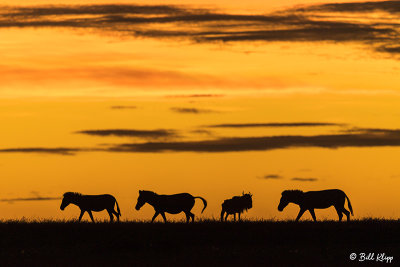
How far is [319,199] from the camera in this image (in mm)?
43344

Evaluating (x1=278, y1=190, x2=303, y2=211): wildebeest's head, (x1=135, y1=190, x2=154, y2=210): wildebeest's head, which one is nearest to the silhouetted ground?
(x1=135, y1=190, x2=154, y2=210): wildebeest's head

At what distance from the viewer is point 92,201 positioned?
4381 cm

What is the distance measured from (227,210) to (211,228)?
8285 millimetres

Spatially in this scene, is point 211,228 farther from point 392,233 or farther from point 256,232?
point 392,233

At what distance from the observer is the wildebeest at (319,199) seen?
43.2 metres

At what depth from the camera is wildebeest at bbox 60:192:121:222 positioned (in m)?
43.7

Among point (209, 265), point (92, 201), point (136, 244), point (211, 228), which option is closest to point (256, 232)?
point (211, 228)

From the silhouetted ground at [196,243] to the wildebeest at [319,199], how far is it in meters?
3.81

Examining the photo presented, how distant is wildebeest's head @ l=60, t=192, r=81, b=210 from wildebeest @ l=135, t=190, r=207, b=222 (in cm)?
258

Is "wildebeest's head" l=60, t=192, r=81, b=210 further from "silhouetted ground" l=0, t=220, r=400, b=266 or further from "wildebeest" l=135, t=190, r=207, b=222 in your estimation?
"silhouetted ground" l=0, t=220, r=400, b=266
